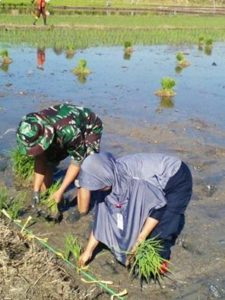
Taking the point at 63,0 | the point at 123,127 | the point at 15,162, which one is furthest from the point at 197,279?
the point at 63,0

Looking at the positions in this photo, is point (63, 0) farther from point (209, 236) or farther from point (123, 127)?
point (209, 236)

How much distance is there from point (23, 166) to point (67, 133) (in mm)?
1417

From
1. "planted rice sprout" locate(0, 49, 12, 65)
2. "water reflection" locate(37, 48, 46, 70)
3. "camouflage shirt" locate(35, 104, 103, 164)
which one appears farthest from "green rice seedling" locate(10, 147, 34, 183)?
"planted rice sprout" locate(0, 49, 12, 65)

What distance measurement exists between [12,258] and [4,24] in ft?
76.7

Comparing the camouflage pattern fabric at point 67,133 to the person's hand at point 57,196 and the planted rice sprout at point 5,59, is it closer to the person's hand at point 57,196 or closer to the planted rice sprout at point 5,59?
the person's hand at point 57,196

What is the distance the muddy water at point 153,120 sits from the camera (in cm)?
428

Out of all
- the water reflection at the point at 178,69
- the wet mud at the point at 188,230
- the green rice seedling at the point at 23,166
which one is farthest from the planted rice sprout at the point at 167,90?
the green rice seedling at the point at 23,166

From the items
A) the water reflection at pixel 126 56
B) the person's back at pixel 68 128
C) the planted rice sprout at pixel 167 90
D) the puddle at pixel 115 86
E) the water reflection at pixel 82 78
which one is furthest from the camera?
the water reflection at pixel 126 56

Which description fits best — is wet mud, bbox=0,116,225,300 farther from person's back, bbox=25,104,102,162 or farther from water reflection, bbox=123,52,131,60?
water reflection, bbox=123,52,131,60

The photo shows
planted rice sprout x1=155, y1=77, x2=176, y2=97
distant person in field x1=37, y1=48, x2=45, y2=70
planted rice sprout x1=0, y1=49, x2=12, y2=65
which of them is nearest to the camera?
planted rice sprout x1=155, y1=77, x2=176, y2=97

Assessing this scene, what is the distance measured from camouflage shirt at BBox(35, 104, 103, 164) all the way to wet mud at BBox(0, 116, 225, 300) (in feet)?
2.29

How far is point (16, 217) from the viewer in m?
4.97

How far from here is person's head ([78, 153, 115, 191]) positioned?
3.84m

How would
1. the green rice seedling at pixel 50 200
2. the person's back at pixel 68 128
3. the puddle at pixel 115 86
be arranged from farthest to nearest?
the puddle at pixel 115 86
the green rice seedling at pixel 50 200
the person's back at pixel 68 128
